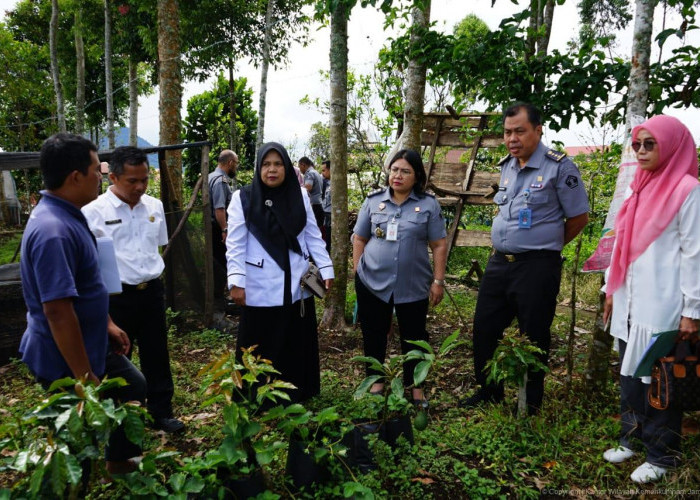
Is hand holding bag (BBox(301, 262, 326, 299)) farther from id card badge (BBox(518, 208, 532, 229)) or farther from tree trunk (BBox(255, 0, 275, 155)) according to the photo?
tree trunk (BBox(255, 0, 275, 155))

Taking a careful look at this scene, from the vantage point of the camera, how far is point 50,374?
2.11 metres

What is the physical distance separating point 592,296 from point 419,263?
4433mm

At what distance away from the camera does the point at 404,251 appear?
3.49 meters

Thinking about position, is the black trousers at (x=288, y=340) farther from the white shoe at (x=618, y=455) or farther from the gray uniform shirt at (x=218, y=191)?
the gray uniform shirt at (x=218, y=191)

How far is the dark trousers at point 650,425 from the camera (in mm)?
2557

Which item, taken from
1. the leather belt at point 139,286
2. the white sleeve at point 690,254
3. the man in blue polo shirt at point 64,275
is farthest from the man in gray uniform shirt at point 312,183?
the white sleeve at point 690,254

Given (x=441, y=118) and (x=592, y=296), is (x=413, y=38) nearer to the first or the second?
(x=441, y=118)

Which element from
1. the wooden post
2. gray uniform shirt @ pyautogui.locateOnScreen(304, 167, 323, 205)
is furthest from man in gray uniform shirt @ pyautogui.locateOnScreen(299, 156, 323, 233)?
the wooden post

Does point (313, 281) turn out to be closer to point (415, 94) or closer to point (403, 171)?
point (403, 171)

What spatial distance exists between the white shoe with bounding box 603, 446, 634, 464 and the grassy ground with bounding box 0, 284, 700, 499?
0.05 m

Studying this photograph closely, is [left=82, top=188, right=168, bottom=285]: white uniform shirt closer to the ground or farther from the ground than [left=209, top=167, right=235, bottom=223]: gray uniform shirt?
closer to the ground

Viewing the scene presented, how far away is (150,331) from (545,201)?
8.86ft

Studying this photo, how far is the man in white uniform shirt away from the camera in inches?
124

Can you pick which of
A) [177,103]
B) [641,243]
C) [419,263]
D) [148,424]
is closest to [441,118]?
[177,103]
